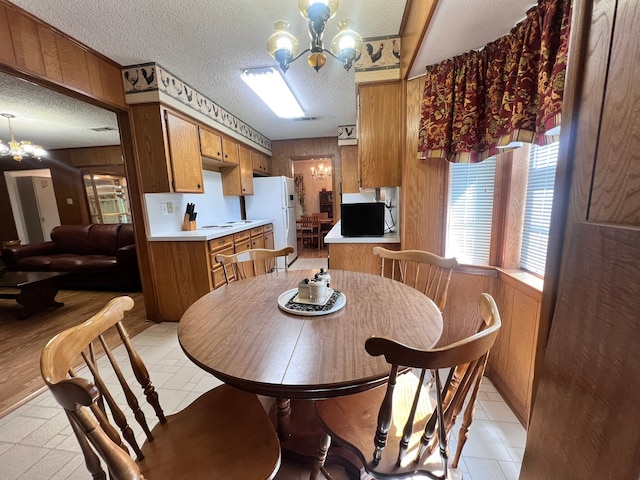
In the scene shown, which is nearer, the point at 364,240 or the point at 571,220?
the point at 571,220

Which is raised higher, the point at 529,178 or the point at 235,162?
the point at 235,162

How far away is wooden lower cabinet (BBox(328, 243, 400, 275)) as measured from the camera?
2.27m

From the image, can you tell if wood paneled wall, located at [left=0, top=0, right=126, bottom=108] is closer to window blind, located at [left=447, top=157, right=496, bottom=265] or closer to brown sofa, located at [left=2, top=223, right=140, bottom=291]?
brown sofa, located at [left=2, top=223, right=140, bottom=291]

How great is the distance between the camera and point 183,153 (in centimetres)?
278

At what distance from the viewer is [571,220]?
617 mm

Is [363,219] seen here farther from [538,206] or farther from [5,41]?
[5,41]

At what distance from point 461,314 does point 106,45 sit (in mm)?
3344

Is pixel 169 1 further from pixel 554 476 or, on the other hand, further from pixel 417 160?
pixel 554 476

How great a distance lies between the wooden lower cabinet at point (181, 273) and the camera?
2664mm

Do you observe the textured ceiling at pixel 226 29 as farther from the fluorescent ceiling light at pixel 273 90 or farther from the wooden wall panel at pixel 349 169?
the wooden wall panel at pixel 349 169

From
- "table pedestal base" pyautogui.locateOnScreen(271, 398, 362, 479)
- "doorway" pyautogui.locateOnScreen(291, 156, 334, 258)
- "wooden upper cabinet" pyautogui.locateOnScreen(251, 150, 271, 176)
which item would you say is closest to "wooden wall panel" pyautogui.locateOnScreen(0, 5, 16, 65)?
"table pedestal base" pyautogui.locateOnScreen(271, 398, 362, 479)

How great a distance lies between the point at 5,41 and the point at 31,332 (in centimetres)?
251

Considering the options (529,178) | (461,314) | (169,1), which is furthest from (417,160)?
(169,1)

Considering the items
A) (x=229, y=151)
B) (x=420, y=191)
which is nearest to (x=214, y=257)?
(x=229, y=151)
